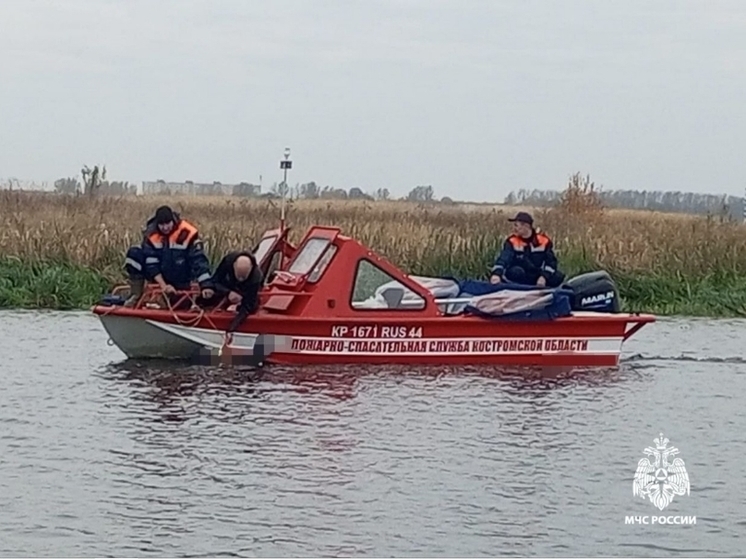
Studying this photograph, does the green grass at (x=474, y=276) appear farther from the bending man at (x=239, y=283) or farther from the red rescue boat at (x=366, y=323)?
the bending man at (x=239, y=283)

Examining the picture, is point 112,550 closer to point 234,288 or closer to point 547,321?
point 234,288

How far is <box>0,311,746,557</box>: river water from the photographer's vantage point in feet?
29.5

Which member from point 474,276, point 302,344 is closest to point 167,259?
point 302,344

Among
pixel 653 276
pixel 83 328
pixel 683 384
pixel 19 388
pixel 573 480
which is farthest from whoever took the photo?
pixel 653 276

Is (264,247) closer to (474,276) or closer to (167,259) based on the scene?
(167,259)

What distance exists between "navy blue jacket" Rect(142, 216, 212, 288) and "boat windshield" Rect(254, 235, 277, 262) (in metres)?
1.27

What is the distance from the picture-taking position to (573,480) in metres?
10.6

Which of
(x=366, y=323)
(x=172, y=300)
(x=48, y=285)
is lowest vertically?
(x=48, y=285)

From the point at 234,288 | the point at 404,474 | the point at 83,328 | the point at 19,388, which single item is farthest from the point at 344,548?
the point at 83,328

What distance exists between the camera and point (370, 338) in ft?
52.6

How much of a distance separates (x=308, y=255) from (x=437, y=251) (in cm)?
780

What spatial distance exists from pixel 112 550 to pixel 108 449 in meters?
2.86

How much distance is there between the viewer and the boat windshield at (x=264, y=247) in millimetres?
17453

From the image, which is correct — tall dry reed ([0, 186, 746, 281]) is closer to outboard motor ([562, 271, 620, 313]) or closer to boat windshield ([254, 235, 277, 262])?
boat windshield ([254, 235, 277, 262])
